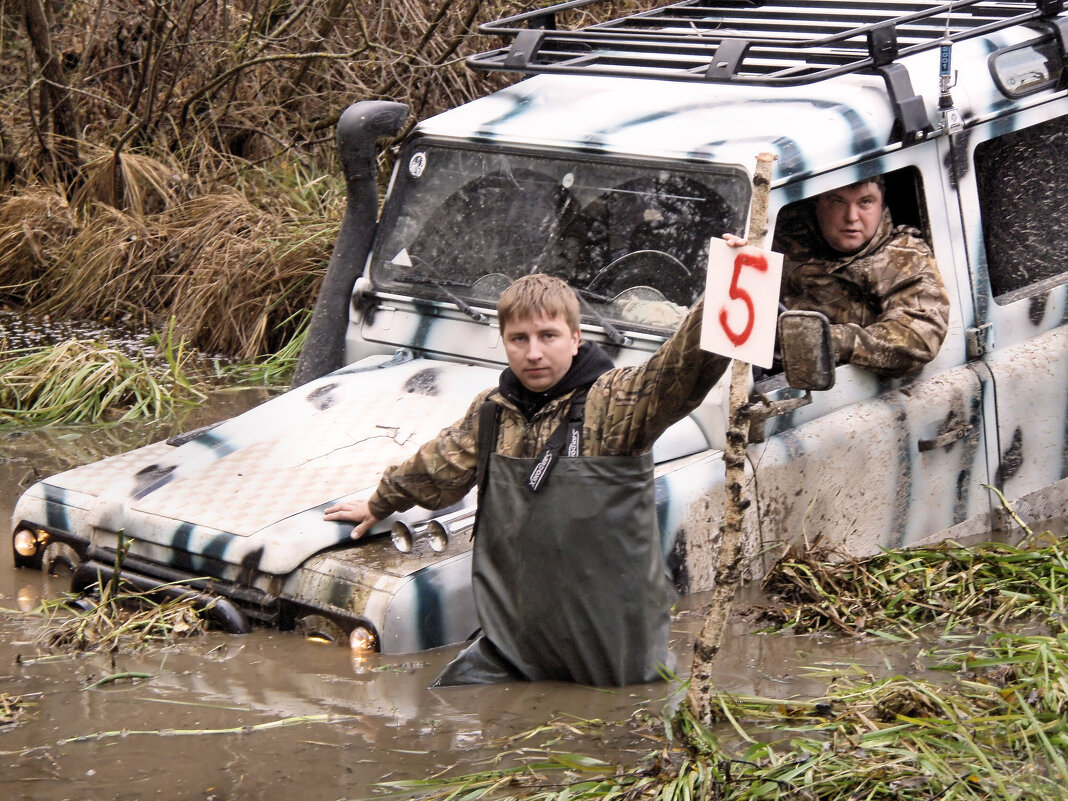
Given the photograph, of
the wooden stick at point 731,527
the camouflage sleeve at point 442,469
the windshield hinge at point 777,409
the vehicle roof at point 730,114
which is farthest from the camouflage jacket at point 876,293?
the wooden stick at point 731,527

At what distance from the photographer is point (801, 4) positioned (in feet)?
21.2

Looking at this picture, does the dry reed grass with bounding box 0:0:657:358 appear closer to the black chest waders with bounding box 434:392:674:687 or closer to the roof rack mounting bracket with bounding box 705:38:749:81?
the roof rack mounting bracket with bounding box 705:38:749:81

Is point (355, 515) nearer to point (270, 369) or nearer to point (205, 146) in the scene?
point (270, 369)

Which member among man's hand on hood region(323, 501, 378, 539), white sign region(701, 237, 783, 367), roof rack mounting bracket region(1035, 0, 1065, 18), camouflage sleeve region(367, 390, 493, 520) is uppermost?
roof rack mounting bracket region(1035, 0, 1065, 18)

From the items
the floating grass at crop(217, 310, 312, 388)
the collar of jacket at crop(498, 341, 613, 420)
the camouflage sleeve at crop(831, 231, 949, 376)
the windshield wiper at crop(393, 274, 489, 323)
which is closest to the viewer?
the collar of jacket at crop(498, 341, 613, 420)

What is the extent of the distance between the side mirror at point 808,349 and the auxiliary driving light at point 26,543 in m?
2.75

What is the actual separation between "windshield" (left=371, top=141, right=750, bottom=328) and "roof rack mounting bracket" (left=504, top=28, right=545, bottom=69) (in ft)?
1.40

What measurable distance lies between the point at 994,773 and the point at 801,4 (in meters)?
4.11

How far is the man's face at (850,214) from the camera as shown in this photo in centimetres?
511

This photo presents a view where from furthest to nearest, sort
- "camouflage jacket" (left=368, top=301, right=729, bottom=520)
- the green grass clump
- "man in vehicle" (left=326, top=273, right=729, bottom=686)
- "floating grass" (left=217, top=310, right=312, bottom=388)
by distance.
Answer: "floating grass" (left=217, top=310, right=312, bottom=388) < the green grass clump < "man in vehicle" (left=326, top=273, right=729, bottom=686) < "camouflage jacket" (left=368, top=301, right=729, bottom=520)

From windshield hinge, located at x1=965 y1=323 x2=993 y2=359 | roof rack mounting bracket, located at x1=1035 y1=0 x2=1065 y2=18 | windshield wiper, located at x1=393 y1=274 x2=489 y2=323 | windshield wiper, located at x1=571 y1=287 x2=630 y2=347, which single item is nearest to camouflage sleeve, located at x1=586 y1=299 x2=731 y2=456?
windshield wiper, located at x1=571 y1=287 x2=630 y2=347

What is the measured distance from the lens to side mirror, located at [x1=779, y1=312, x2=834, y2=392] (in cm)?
348

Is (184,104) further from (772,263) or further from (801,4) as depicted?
(772,263)

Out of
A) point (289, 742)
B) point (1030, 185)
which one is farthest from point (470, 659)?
point (1030, 185)
